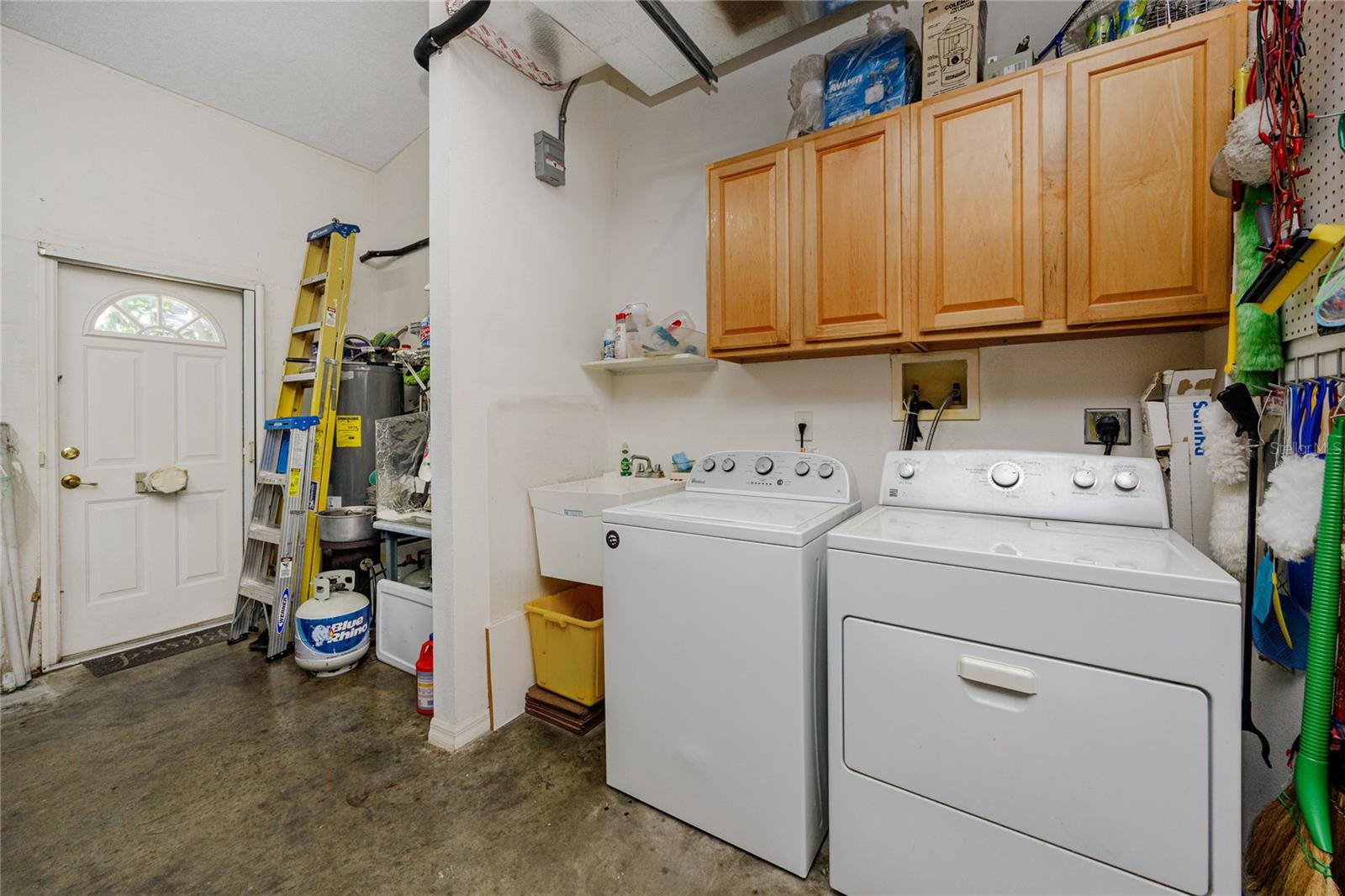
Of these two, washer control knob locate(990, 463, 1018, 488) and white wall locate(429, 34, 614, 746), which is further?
white wall locate(429, 34, 614, 746)

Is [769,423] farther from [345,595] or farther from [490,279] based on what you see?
[345,595]

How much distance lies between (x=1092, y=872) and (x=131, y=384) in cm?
413

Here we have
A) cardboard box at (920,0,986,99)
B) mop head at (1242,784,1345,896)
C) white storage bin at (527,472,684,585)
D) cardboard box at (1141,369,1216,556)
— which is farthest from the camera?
white storage bin at (527,472,684,585)

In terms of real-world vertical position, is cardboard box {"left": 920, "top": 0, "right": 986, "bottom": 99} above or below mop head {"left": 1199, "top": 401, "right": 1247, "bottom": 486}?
above

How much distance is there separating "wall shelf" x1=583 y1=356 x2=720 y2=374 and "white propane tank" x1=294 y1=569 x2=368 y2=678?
158 centimetres

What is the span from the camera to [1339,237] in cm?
87

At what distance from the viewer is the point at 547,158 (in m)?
2.26

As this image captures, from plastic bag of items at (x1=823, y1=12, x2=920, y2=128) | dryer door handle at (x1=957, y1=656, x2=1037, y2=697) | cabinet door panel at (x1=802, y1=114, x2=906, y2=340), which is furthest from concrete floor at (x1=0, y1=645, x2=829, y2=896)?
plastic bag of items at (x1=823, y1=12, x2=920, y2=128)

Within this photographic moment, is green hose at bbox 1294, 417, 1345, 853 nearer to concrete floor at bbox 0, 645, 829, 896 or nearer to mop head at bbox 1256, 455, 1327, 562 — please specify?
mop head at bbox 1256, 455, 1327, 562

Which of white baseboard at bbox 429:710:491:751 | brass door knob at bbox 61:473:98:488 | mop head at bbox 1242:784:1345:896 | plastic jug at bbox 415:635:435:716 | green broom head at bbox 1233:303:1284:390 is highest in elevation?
green broom head at bbox 1233:303:1284:390

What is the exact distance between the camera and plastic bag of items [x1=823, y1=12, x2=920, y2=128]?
1695 millimetres

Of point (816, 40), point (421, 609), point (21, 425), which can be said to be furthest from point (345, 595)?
point (816, 40)

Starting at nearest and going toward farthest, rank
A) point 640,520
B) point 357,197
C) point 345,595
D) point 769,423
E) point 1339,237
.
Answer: point 1339,237, point 640,520, point 769,423, point 345,595, point 357,197

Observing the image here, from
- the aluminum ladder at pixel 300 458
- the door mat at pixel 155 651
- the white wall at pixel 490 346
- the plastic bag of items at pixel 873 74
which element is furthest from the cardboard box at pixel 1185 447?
the door mat at pixel 155 651
